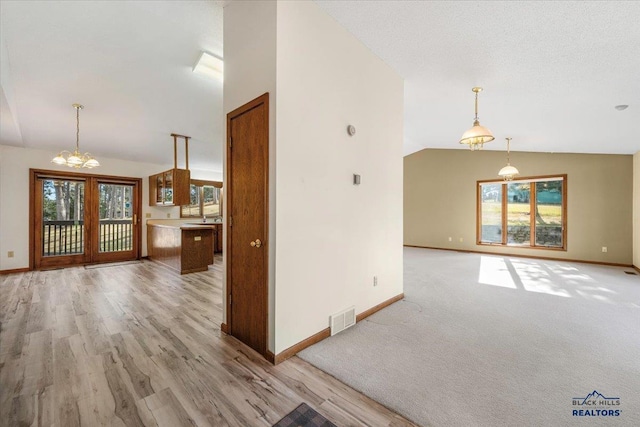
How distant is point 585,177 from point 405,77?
6019mm

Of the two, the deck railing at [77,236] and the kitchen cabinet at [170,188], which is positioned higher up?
the kitchen cabinet at [170,188]

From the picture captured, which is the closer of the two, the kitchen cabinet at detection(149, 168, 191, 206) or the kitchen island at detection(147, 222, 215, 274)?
the kitchen island at detection(147, 222, 215, 274)

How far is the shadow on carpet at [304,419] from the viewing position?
146 cm

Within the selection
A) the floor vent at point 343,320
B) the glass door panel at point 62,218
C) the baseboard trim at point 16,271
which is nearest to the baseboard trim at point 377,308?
the floor vent at point 343,320

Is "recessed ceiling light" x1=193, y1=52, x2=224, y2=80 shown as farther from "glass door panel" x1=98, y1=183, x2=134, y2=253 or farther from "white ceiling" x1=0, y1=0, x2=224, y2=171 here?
"glass door panel" x1=98, y1=183, x2=134, y2=253

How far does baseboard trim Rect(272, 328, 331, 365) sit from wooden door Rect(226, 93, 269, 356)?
14 centimetres

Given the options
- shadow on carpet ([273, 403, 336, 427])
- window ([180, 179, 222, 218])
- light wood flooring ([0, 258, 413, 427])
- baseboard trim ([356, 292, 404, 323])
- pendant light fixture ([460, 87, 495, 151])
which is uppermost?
pendant light fixture ([460, 87, 495, 151])

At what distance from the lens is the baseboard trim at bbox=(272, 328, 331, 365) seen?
2.06 meters

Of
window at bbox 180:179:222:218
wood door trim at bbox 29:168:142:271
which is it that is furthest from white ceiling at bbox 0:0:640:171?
window at bbox 180:179:222:218

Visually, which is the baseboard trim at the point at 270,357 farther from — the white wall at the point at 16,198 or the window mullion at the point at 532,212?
the window mullion at the point at 532,212

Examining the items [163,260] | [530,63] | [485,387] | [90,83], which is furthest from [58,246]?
[530,63]

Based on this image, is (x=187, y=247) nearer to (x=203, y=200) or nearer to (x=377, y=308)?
(x=203, y=200)

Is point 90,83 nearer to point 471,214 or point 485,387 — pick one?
point 485,387

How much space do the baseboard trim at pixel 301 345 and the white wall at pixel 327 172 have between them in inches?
1.6
